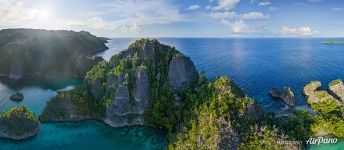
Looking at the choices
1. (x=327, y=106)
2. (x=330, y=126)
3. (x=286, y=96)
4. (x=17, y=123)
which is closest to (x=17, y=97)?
(x=17, y=123)

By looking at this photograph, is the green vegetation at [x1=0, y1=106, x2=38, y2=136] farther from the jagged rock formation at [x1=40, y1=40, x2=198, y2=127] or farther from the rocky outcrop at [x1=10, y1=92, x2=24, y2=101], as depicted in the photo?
the rocky outcrop at [x1=10, y1=92, x2=24, y2=101]

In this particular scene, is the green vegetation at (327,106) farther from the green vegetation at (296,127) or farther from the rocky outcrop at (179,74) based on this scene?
the rocky outcrop at (179,74)

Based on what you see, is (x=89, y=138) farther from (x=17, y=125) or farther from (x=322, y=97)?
(x=322, y=97)

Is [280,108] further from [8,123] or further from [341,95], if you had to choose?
[8,123]

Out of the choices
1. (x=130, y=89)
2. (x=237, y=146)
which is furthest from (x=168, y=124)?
(x=237, y=146)

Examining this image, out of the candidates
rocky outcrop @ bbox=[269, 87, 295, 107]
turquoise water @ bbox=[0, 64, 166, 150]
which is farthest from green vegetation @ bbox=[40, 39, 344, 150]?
rocky outcrop @ bbox=[269, 87, 295, 107]

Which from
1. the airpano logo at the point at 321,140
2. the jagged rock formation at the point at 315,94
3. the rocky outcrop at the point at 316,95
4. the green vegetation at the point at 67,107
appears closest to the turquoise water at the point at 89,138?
the green vegetation at the point at 67,107
